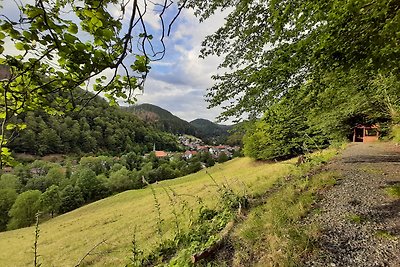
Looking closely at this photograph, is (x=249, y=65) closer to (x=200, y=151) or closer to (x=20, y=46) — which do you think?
(x=20, y=46)

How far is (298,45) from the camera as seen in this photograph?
4395 millimetres

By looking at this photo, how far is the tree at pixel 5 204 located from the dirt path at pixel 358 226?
54955mm

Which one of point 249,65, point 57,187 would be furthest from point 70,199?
point 249,65

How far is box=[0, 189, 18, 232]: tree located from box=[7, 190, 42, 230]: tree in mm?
Answer: 4090

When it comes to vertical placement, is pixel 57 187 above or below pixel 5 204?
above

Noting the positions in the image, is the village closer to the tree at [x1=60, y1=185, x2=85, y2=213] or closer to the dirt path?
the tree at [x1=60, y1=185, x2=85, y2=213]

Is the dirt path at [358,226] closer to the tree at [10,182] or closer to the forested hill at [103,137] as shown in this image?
the tree at [10,182]

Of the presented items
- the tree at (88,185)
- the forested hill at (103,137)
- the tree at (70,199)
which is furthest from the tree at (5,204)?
the forested hill at (103,137)

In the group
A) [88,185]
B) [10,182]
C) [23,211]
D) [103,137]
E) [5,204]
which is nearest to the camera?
[23,211]

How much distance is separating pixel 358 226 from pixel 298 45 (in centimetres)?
358

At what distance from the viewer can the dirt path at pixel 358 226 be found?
3.85m

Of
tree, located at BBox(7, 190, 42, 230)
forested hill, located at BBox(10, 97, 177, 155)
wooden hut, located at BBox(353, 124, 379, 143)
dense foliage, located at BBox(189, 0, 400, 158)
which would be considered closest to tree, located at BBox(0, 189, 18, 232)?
tree, located at BBox(7, 190, 42, 230)

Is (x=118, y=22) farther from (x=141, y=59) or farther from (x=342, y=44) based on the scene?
(x=342, y=44)

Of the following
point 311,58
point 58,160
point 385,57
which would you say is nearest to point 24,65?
point 311,58
